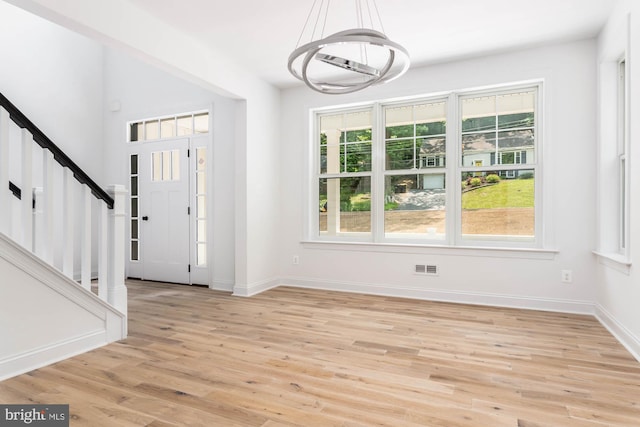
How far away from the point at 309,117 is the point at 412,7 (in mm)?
2250

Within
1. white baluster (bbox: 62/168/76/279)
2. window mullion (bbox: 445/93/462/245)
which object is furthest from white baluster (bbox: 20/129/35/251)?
window mullion (bbox: 445/93/462/245)

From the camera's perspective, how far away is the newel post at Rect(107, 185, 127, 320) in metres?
3.08

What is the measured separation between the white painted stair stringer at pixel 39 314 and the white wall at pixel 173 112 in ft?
7.39

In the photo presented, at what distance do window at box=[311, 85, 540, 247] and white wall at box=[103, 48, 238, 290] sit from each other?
1.24 metres

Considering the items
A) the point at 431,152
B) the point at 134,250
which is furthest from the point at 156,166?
the point at 431,152

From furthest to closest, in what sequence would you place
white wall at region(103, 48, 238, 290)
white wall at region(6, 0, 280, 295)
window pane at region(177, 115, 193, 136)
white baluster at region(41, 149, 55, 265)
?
window pane at region(177, 115, 193, 136) → white wall at region(103, 48, 238, 290) → white wall at region(6, 0, 280, 295) → white baluster at region(41, 149, 55, 265)

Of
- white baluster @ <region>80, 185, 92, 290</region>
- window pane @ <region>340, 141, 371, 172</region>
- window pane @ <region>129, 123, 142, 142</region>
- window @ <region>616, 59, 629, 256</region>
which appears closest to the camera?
white baluster @ <region>80, 185, 92, 290</region>

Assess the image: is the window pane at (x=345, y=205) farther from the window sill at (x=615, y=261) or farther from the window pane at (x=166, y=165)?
the window sill at (x=615, y=261)

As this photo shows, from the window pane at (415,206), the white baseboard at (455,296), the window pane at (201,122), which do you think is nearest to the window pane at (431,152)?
the window pane at (415,206)

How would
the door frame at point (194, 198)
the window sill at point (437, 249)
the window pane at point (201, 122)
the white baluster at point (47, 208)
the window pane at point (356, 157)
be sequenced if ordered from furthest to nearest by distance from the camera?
1. the window pane at point (201, 122)
2. the door frame at point (194, 198)
3. the window pane at point (356, 157)
4. the window sill at point (437, 249)
5. the white baluster at point (47, 208)

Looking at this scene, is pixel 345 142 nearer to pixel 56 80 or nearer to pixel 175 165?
pixel 175 165

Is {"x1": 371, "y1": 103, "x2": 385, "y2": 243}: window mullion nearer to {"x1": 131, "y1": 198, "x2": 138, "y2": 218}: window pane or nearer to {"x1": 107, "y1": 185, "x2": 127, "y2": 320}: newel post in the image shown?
{"x1": 107, "y1": 185, "x2": 127, "y2": 320}: newel post

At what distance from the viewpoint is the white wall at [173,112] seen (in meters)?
5.11

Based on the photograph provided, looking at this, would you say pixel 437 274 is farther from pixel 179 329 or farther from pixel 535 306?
pixel 179 329
